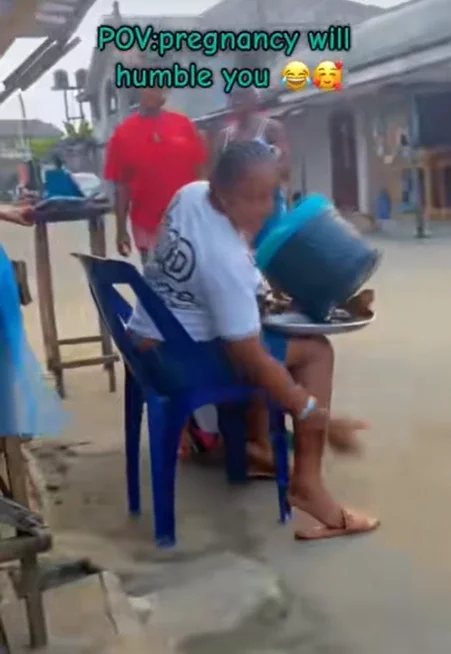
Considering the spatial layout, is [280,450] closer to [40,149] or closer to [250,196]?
[250,196]

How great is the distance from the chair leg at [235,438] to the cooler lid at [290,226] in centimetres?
63

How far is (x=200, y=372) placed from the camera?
10.1ft

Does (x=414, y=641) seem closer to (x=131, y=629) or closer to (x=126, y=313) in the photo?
(x=131, y=629)

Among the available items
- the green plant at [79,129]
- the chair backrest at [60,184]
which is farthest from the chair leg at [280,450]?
the green plant at [79,129]

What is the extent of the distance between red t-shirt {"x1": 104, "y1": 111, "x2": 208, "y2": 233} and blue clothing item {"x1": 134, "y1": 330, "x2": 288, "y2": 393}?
6.33ft

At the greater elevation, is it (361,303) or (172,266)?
(172,266)

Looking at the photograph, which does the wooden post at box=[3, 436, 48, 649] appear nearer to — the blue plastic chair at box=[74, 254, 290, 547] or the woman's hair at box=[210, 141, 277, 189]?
the blue plastic chair at box=[74, 254, 290, 547]

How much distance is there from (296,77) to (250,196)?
12936 millimetres

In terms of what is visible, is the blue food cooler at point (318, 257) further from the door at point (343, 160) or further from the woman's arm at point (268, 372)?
the door at point (343, 160)

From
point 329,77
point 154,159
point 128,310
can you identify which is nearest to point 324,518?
point 128,310

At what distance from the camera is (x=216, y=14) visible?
64.7ft

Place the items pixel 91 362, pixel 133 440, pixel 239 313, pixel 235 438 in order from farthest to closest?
pixel 91 362
pixel 235 438
pixel 133 440
pixel 239 313

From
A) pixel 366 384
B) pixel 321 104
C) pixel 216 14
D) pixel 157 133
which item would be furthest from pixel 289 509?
pixel 216 14

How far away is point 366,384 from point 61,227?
12.6 m
